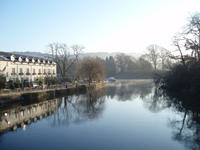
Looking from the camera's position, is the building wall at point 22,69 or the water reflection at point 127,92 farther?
the building wall at point 22,69

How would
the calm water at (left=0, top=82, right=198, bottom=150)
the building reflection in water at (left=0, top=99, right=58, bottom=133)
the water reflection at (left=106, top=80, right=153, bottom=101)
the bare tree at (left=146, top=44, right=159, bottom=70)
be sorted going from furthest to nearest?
the bare tree at (left=146, top=44, right=159, bottom=70) < the water reflection at (left=106, top=80, right=153, bottom=101) < the building reflection in water at (left=0, top=99, right=58, bottom=133) < the calm water at (left=0, top=82, right=198, bottom=150)

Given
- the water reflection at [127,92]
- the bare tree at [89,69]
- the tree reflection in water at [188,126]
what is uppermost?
the bare tree at [89,69]

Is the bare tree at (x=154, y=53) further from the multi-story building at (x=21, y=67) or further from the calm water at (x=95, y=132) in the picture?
the calm water at (x=95, y=132)

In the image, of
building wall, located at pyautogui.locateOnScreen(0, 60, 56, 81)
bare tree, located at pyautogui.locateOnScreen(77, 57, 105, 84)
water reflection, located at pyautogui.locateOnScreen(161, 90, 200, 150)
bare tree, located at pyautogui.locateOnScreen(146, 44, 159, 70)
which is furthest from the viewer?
bare tree, located at pyautogui.locateOnScreen(146, 44, 159, 70)

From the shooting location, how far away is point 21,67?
32156 mm

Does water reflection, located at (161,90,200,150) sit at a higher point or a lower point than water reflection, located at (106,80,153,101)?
higher

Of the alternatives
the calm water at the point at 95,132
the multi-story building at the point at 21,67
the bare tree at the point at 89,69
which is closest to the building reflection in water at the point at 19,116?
the calm water at the point at 95,132

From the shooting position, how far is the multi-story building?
28.6 m

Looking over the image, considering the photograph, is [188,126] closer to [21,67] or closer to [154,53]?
[21,67]

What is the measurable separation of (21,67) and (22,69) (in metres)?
0.40

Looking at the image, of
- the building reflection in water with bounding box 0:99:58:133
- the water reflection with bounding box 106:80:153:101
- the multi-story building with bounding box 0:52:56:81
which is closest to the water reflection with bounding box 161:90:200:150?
the building reflection in water with bounding box 0:99:58:133

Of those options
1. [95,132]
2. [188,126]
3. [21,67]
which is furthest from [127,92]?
[95,132]

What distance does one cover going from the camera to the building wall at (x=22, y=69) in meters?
28.6

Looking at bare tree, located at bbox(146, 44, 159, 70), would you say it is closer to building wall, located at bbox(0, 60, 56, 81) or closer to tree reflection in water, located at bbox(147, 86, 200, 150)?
building wall, located at bbox(0, 60, 56, 81)
